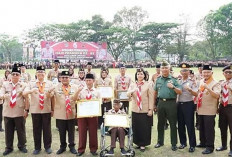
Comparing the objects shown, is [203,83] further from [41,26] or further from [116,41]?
[41,26]

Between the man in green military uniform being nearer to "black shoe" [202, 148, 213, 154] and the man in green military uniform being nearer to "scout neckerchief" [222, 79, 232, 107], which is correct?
"black shoe" [202, 148, 213, 154]

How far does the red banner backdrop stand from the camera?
159 ft

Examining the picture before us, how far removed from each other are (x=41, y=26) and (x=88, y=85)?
53178 millimetres

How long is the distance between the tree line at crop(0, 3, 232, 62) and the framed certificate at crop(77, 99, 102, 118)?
47.0 m

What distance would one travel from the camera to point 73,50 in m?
49.1

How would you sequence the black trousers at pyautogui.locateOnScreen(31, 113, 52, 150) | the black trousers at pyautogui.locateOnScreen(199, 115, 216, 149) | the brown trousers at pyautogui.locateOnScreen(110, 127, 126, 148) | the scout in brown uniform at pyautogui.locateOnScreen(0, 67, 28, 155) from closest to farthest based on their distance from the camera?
the brown trousers at pyautogui.locateOnScreen(110, 127, 126, 148)
the scout in brown uniform at pyautogui.locateOnScreen(0, 67, 28, 155)
the black trousers at pyautogui.locateOnScreen(31, 113, 52, 150)
the black trousers at pyautogui.locateOnScreen(199, 115, 216, 149)

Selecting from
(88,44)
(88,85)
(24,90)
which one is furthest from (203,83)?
(88,44)

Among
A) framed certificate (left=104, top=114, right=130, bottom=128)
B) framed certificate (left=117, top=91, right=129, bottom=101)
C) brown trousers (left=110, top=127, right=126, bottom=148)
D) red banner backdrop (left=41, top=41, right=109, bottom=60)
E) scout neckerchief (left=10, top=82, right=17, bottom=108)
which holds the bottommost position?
brown trousers (left=110, top=127, right=126, bottom=148)

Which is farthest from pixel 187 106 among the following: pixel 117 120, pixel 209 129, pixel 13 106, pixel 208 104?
pixel 13 106

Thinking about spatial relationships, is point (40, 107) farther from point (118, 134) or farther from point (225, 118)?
point (225, 118)

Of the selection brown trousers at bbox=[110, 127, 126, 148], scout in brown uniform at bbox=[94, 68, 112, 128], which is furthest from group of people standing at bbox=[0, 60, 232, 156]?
scout in brown uniform at bbox=[94, 68, 112, 128]

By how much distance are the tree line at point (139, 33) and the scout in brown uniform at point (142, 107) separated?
46.4 meters

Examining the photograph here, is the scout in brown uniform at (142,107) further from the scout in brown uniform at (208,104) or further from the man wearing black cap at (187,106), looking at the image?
the scout in brown uniform at (208,104)

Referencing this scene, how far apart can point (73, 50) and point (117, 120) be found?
44501mm
